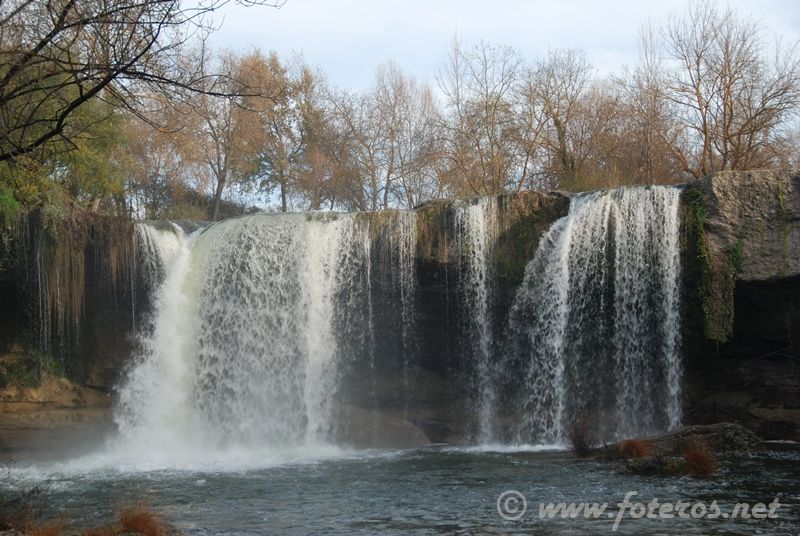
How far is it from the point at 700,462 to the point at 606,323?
5732 millimetres

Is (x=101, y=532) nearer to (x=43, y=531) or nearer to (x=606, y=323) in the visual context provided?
(x=43, y=531)

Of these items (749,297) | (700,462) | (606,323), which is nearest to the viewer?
(700,462)

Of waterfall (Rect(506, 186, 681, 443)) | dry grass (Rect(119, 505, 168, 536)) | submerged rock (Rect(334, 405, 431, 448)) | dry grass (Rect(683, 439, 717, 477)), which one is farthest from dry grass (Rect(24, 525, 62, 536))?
waterfall (Rect(506, 186, 681, 443))

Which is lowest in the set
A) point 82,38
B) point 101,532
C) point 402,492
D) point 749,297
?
point 402,492

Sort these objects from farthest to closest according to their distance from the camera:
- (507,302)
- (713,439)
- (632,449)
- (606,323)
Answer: (507,302) < (606,323) < (713,439) < (632,449)

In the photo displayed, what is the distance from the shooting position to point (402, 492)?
11.4 meters

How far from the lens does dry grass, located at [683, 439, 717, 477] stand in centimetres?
1148

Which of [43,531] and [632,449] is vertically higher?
[43,531]

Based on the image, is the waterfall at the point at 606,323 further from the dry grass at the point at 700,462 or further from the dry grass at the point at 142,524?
the dry grass at the point at 142,524

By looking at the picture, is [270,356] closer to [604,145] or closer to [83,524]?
[83,524]

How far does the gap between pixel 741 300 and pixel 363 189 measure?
21.5m

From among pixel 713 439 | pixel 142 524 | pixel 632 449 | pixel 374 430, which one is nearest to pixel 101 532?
pixel 142 524

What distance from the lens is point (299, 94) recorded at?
38281 millimetres

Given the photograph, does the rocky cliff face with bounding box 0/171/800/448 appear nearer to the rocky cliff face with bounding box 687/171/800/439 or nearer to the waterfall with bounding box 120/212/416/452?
the rocky cliff face with bounding box 687/171/800/439
